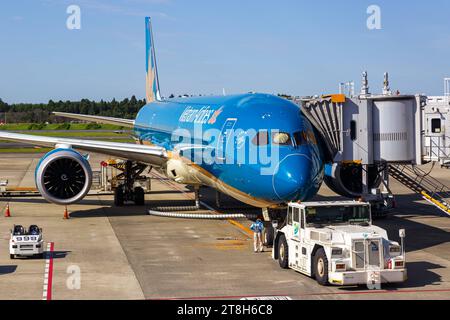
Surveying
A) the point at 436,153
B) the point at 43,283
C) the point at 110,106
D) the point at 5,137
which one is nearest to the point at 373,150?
the point at 436,153

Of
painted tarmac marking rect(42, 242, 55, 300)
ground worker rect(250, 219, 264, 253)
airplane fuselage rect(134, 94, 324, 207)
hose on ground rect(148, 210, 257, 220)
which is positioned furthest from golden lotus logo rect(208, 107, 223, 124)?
painted tarmac marking rect(42, 242, 55, 300)

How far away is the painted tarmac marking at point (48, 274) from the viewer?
1705 centimetres

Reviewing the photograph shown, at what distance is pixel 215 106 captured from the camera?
28203 millimetres

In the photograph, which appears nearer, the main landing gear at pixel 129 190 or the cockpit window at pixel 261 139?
the cockpit window at pixel 261 139

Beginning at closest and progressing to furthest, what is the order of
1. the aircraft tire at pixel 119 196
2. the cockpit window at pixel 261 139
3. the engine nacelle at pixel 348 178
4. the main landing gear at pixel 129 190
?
1. the cockpit window at pixel 261 139
2. the engine nacelle at pixel 348 178
3. the aircraft tire at pixel 119 196
4. the main landing gear at pixel 129 190

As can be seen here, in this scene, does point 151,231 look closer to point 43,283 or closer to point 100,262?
point 100,262

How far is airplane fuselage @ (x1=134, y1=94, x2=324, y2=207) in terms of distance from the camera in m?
21.3

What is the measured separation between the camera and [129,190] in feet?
117

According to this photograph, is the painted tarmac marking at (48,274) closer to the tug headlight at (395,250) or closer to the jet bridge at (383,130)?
the tug headlight at (395,250)

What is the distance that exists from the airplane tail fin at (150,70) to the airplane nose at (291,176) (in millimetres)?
24993

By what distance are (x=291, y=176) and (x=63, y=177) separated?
12490mm

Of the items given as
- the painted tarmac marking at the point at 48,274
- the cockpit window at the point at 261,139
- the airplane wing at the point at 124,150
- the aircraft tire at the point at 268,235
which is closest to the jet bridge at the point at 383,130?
the aircraft tire at the point at 268,235

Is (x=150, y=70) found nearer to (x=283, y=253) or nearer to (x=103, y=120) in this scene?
(x=103, y=120)

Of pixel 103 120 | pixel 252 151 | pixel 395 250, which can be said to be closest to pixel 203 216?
pixel 252 151
